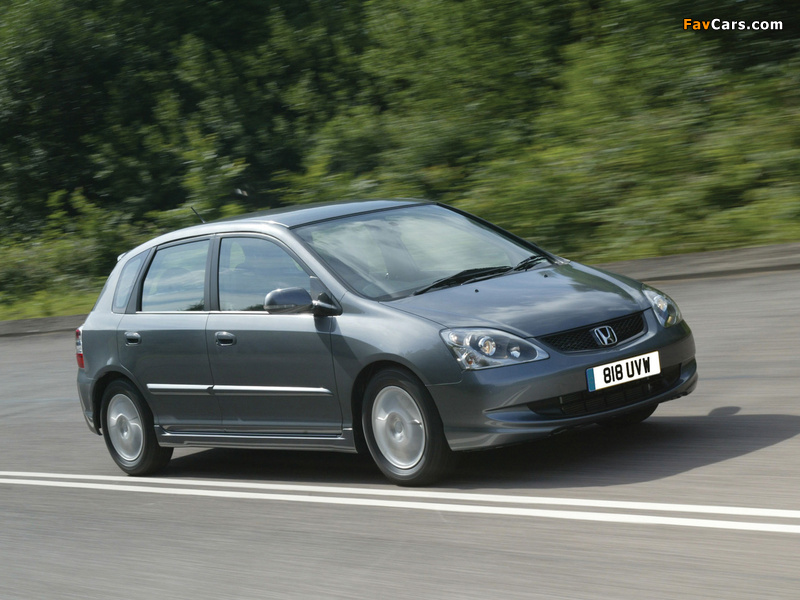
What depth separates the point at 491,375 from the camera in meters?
5.80

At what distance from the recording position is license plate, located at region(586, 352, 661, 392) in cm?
588

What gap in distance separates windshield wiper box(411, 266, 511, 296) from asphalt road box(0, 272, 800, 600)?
1026 mm

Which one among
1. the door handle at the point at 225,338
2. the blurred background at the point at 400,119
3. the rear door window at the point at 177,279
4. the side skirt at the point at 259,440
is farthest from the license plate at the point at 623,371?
the blurred background at the point at 400,119

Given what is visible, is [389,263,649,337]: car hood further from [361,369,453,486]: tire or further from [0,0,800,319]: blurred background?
[0,0,800,319]: blurred background

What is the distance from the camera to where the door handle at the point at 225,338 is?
706 centimetres

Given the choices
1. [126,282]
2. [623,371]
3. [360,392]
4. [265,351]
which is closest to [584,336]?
[623,371]

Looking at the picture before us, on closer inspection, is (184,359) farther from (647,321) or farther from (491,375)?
(647,321)

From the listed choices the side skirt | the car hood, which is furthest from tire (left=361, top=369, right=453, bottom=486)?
the car hood

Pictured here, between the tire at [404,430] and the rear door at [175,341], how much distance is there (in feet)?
4.69

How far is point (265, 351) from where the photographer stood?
686 cm

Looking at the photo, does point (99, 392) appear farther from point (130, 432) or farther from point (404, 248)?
point (404, 248)

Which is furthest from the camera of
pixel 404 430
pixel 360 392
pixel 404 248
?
pixel 404 248

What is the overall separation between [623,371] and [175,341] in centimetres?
299

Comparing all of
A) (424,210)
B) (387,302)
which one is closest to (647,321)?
(387,302)
